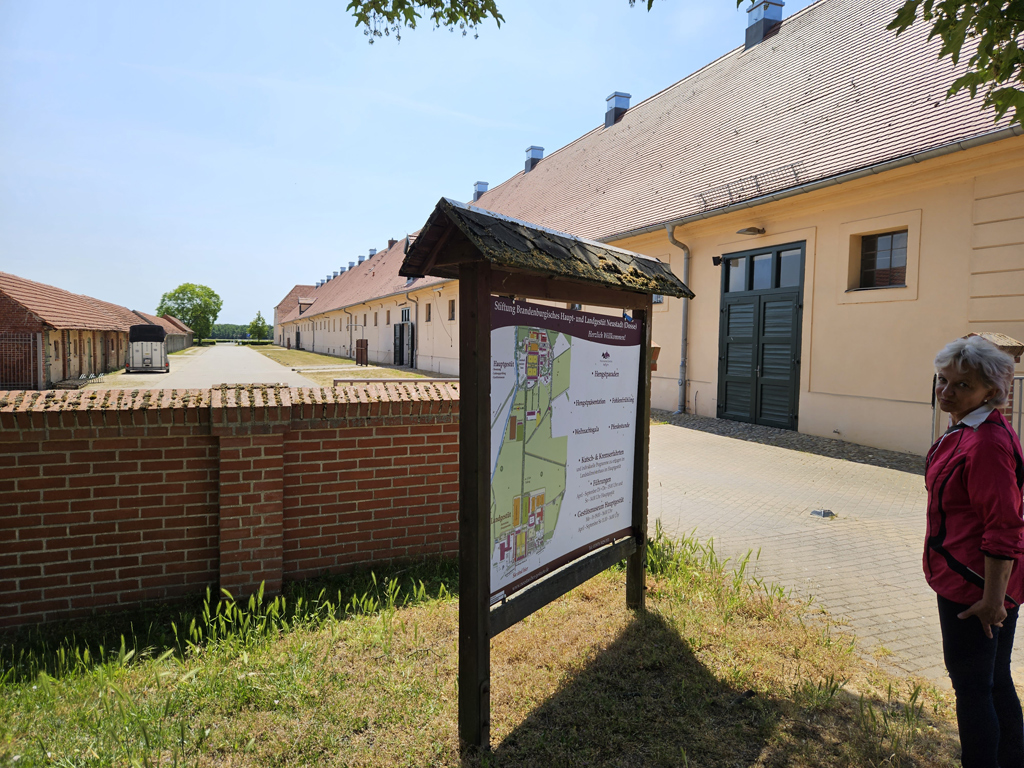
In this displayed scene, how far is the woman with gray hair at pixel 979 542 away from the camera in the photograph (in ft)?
6.79

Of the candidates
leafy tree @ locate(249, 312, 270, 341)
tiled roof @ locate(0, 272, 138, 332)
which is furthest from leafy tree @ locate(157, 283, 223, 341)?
tiled roof @ locate(0, 272, 138, 332)

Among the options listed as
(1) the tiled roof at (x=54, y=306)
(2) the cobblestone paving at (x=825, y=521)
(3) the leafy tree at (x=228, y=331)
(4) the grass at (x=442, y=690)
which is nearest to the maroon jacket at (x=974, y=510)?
(4) the grass at (x=442, y=690)

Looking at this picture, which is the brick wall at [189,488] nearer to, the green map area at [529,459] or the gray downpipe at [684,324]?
the green map area at [529,459]

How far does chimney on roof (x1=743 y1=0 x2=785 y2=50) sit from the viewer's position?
56.5 ft

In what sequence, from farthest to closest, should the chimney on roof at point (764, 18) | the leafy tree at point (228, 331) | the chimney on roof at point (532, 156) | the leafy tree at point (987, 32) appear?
the leafy tree at point (228, 331) → the chimney on roof at point (532, 156) → the chimney on roof at point (764, 18) → the leafy tree at point (987, 32)

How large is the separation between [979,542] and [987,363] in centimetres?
63

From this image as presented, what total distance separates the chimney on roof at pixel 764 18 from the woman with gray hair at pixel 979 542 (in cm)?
1861

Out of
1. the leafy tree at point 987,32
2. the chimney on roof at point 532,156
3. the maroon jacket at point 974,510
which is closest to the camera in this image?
the maroon jacket at point 974,510

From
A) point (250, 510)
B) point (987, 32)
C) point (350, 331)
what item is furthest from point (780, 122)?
point (350, 331)

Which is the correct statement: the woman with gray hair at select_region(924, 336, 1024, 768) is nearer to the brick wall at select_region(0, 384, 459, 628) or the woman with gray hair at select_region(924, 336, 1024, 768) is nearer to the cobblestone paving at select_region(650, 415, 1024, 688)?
the cobblestone paving at select_region(650, 415, 1024, 688)

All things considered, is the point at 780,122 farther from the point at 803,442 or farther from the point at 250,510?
the point at 250,510

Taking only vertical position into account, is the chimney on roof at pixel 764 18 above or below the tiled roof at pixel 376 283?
above

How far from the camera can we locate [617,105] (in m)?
23.5

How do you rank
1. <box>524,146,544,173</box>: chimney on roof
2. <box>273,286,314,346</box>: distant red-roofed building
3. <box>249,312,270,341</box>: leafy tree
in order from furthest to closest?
<box>249,312,270,341</box>: leafy tree → <box>273,286,314,346</box>: distant red-roofed building → <box>524,146,544,173</box>: chimney on roof
